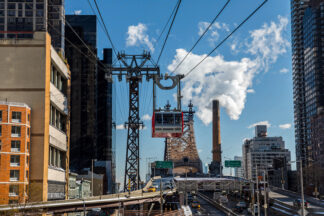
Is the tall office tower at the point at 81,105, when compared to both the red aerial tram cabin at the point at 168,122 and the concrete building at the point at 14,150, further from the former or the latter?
the red aerial tram cabin at the point at 168,122

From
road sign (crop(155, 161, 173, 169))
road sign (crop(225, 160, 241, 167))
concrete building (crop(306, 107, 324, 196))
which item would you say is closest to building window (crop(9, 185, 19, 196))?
road sign (crop(155, 161, 173, 169))

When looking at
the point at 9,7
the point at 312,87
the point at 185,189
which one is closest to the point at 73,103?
the point at 9,7

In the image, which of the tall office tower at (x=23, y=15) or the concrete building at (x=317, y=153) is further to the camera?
the tall office tower at (x=23, y=15)

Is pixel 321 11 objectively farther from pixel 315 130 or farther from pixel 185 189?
pixel 185 189

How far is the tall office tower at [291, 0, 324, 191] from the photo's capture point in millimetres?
159250

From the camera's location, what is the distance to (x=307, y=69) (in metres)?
169

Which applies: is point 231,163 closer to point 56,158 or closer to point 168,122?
point 56,158

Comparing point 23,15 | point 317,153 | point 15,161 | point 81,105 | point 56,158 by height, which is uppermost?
point 23,15

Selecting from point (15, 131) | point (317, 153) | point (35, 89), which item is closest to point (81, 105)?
point (317, 153)

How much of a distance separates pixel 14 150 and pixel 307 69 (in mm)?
133973

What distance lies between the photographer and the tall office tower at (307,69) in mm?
159250

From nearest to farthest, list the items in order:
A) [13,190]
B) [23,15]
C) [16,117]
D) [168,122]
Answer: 1. [168,122]
2. [13,190]
3. [16,117]
4. [23,15]

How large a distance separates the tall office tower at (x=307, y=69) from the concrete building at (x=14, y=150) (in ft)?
350

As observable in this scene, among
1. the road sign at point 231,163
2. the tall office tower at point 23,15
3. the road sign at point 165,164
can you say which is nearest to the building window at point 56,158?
the road sign at point 165,164
